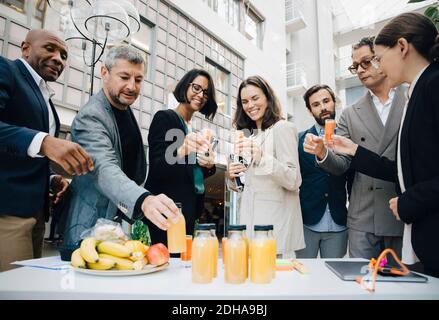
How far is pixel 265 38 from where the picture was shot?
353 inches

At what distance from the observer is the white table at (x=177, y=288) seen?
2.62 feet

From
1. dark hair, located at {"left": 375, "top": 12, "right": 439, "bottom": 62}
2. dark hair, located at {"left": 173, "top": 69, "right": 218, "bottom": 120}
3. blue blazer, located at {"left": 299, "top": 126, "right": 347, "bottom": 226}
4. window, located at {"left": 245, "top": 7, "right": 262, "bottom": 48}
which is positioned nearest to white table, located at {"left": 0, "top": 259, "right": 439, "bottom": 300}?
dark hair, located at {"left": 375, "top": 12, "right": 439, "bottom": 62}

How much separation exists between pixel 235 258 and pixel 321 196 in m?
1.26

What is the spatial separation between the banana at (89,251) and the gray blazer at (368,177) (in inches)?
50.7

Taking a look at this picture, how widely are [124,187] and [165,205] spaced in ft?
0.84

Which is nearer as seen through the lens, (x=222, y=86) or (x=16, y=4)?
(x=16, y=4)

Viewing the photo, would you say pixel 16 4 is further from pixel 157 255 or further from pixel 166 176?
pixel 157 255

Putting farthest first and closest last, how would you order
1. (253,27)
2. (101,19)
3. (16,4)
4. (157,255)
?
1. (253,27)
2. (16,4)
3. (101,19)
4. (157,255)

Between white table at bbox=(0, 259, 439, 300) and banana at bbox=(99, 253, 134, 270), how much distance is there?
0.04 m

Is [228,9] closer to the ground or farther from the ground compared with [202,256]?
farther from the ground

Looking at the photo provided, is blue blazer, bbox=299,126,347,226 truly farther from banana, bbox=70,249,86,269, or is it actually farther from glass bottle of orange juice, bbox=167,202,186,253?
banana, bbox=70,249,86,269

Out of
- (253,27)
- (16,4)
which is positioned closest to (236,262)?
(16,4)

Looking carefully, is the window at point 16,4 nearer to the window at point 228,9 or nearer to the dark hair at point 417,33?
the window at point 228,9

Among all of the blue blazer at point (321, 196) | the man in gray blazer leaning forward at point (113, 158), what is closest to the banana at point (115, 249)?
the man in gray blazer leaning forward at point (113, 158)
